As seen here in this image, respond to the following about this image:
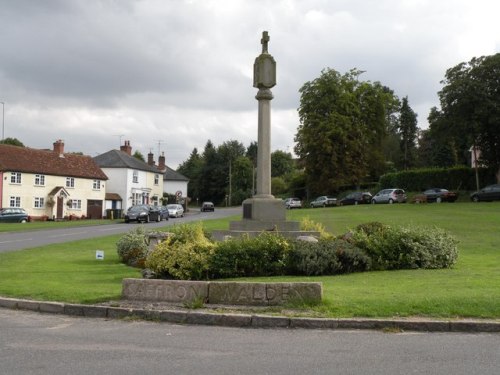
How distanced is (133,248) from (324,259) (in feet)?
21.8

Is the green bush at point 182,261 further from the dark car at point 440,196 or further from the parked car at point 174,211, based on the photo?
the parked car at point 174,211

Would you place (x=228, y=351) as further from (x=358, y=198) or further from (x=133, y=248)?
(x=358, y=198)

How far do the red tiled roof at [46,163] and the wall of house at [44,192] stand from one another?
0.67 metres

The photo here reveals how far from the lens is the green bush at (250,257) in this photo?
11.8 metres

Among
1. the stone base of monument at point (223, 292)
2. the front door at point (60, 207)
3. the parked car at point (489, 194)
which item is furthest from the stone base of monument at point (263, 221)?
the front door at point (60, 207)

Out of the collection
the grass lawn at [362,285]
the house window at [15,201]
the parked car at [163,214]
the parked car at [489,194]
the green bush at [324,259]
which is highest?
the parked car at [489,194]

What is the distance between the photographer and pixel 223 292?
29.4 ft

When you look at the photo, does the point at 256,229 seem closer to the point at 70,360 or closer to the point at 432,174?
the point at 70,360

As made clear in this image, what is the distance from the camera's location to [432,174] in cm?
5950

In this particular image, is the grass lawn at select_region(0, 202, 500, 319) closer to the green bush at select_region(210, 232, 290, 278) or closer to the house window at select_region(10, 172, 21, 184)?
the green bush at select_region(210, 232, 290, 278)

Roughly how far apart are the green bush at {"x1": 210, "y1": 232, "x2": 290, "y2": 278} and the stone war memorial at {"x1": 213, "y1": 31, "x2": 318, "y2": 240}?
111 inches

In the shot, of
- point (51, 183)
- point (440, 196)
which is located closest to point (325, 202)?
point (440, 196)

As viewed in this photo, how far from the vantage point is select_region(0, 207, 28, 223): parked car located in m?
47.8

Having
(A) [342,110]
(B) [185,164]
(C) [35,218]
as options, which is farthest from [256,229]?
(B) [185,164]
